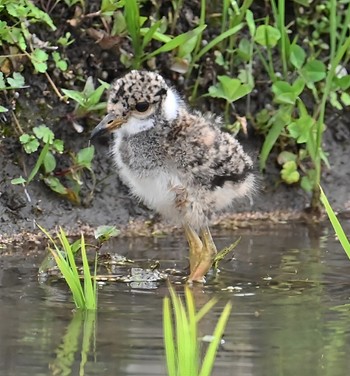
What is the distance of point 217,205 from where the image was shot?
5.79m

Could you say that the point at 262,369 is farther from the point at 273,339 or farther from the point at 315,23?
the point at 315,23

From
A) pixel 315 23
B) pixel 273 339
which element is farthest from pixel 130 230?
pixel 273 339

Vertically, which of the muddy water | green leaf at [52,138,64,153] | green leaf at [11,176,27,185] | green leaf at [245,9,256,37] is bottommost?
the muddy water

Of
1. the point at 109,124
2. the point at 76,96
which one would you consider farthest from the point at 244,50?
the point at 109,124

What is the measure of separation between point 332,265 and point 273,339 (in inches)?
62.0

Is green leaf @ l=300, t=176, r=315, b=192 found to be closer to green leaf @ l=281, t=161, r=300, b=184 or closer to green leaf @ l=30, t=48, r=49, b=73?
green leaf @ l=281, t=161, r=300, b=184

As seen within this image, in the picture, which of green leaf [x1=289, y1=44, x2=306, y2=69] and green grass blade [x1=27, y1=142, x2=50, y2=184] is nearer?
green grass blade [x1=27, y1=142, x2=50, y2=184]

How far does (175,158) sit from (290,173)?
64.0 inches

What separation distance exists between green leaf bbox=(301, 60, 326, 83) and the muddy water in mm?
1095

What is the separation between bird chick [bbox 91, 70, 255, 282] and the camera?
567 cm

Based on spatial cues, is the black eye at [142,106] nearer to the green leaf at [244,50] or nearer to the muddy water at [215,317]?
the muddy water at [215,317]

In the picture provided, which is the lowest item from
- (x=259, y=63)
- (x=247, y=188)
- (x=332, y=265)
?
(x=332, y=265)

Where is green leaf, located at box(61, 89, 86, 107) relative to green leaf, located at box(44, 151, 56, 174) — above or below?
above

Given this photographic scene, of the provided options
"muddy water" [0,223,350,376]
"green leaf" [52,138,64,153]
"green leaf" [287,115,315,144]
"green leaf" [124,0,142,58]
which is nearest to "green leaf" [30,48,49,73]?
"green leaf" [52,138,64,153]
